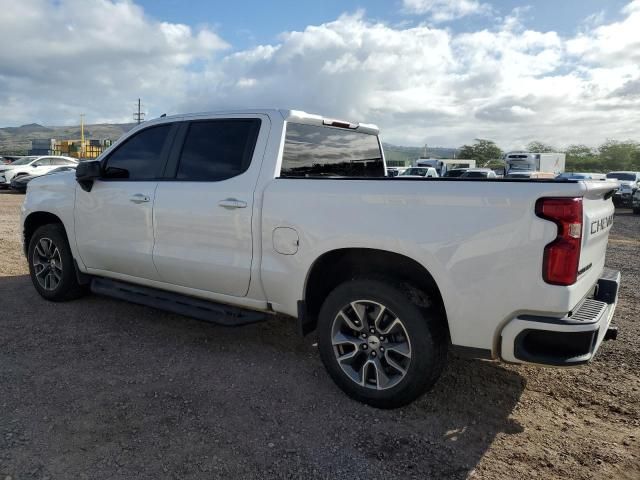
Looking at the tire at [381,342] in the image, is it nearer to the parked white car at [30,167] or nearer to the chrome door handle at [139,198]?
the chrome door handle at [139,198]

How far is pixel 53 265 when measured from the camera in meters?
5.30

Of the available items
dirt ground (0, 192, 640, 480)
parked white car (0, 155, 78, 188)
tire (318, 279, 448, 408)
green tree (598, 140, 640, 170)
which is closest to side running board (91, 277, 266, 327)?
dirt ground (0, 192, 640, 480)

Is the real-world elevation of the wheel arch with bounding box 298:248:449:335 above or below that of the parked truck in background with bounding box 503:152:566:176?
below

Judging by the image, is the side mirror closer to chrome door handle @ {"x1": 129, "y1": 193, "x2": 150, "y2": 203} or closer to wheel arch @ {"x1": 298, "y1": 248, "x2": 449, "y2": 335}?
chrome door handle @ {"x1": 129, "y1": 193, "x2": 150, "y2": 203}

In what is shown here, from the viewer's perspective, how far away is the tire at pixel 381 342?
296 centimetres

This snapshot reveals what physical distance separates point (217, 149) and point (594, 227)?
2.69m

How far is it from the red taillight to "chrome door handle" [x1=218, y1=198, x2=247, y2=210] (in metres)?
1.96

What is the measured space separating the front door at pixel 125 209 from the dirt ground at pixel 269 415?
0.68 meters

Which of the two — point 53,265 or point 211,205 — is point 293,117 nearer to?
point 211,205

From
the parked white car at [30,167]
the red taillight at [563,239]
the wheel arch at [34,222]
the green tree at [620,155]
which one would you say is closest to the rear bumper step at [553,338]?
the red taillight at [563,239]

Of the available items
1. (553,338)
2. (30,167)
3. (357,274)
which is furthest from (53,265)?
(30,167)

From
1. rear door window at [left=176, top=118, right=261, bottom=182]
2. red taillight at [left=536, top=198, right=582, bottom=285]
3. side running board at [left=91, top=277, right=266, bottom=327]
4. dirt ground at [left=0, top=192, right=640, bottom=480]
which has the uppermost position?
rear door window at [left=176, top=118, right=261, bottom=182]

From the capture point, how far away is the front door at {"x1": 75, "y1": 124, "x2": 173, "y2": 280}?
4.29 m

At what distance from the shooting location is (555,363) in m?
2.60
